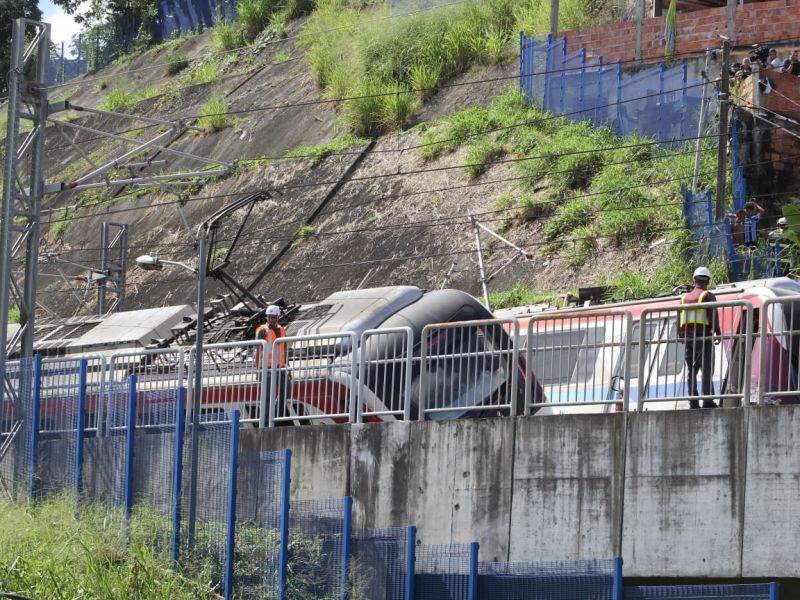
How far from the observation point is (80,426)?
1852 cm

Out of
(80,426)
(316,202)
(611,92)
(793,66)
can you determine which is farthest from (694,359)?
(316,202)

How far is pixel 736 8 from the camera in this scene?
116 ft

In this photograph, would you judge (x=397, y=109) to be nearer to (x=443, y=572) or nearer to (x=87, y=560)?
(x=87, y=560)

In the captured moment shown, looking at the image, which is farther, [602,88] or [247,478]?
[602,88]

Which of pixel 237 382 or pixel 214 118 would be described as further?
pixel 214 118

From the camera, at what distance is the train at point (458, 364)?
1508cm

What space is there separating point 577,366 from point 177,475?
484 centimetres

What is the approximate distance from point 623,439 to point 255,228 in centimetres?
2728

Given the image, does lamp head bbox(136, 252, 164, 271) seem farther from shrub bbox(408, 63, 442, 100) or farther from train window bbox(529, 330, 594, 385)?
shrub bbox(408, 63, 442, 100)

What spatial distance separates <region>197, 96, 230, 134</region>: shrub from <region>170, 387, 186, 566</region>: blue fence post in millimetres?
31034

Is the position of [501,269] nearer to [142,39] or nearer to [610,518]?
[610,518]

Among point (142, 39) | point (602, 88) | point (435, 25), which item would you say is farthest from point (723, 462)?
point (142, 39)

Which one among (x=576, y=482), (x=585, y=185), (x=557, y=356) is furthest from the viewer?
(x=585, y=185)

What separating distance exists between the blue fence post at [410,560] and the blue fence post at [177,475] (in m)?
2.93
